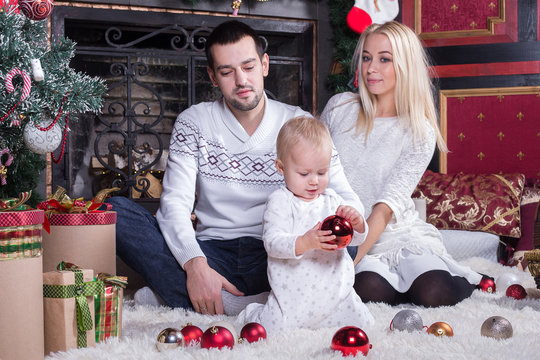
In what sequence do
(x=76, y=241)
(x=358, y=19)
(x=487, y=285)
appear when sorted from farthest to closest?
(x=358, y=19), (x=487, y=285), (x=76, y=241)

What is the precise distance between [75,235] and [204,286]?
1.35ft

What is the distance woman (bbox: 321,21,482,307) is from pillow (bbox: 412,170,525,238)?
1.02 meters

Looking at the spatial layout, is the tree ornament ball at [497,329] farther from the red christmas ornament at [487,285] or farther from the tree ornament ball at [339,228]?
the red christmas ornament at [487,285]

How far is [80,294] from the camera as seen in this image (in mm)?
1484

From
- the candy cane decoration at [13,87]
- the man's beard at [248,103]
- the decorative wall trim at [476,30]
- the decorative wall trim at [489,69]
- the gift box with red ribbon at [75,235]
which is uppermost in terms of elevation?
the decorative wall trim at [476,30]

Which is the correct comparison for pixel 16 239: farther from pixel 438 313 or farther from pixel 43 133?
pixel 438 313

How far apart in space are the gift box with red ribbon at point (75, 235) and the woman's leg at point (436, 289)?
101 cm

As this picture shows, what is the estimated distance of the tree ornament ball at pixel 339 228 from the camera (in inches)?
60.3

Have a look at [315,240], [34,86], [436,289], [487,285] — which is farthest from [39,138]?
[487,285]

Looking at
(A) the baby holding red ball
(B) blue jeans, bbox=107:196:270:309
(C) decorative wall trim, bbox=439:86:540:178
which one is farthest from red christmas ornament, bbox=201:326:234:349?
(C) decorative wall trim, bbox=439:86:540:178

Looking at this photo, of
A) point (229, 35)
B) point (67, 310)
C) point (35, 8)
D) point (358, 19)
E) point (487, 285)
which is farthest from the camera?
point (358, 19)

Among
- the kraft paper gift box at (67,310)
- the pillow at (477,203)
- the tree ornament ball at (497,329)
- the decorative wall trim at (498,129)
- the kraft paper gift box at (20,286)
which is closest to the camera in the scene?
the kraft paper gift box at (20,286)

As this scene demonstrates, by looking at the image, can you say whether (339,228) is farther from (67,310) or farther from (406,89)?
(406,89)

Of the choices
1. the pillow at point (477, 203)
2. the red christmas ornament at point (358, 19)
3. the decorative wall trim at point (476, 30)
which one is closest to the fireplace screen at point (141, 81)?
the red christmas ornament at point (358, 19)
